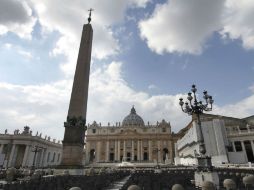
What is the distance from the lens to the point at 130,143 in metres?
85.0

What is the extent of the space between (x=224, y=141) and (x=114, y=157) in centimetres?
4708

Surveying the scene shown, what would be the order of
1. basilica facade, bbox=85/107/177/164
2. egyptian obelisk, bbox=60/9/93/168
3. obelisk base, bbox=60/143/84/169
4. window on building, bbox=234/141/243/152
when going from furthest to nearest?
basilica facade, bbox=85/107/177/164
window on building, bbox=234/141/243/152
egyptian obelisk, bbox=60/9/93/168
obelisk base, bbox=60/143/84/169

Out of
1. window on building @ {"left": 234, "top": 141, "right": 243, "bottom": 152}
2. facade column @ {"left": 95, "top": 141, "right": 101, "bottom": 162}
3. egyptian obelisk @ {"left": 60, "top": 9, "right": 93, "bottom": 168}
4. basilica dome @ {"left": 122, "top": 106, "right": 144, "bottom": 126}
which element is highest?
basilica dome @ {"left": 122, "top": 106, "right": 144, "bottom": 126}

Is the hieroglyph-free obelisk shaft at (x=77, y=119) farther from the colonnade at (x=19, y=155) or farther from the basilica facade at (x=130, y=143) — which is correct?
the basilica facade at (x=130, y=143)

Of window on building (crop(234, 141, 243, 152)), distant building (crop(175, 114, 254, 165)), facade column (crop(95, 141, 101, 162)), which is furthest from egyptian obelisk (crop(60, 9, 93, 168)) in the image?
facade column (crop(95, 141, 101, 162))

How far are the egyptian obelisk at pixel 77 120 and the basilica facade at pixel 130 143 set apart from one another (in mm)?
67720

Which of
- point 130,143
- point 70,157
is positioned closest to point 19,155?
point 130,143

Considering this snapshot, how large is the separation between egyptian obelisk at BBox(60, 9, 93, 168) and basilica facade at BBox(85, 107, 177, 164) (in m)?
67.7

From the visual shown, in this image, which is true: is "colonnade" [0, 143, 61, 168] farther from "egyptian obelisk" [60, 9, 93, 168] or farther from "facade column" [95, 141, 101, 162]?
"egyptian obelisk" [60, 9, 93, 168]

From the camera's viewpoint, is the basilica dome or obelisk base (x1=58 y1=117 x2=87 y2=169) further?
the basilica dome

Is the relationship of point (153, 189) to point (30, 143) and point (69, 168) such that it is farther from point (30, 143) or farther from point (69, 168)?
point (30, 143)

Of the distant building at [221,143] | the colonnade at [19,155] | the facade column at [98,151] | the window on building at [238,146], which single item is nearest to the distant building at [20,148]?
the colonnade at [19,155]

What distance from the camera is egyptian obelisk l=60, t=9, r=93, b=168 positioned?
16859 millimetres

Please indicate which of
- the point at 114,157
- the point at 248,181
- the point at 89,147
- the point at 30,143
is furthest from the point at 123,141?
the point at 248,181
